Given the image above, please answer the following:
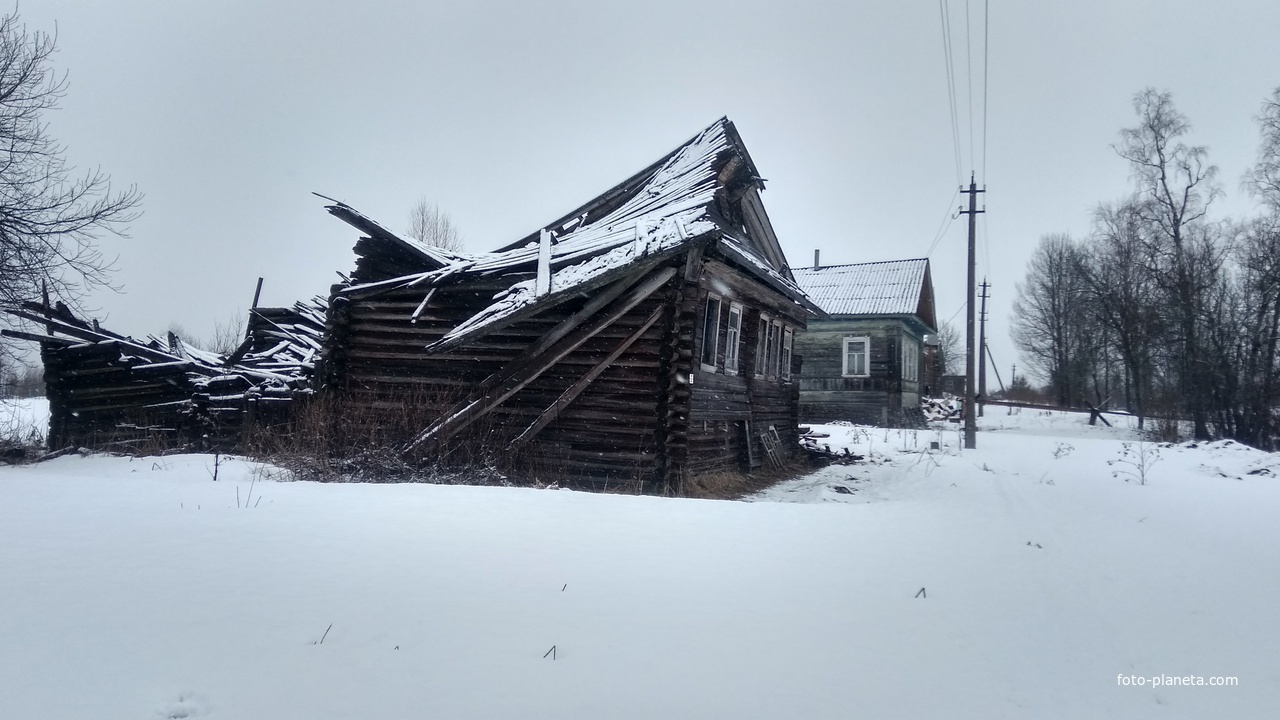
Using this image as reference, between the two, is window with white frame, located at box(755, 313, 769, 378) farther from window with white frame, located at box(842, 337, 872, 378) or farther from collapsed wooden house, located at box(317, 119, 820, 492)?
window with white frame, located at box(842, 337, 872, 378)

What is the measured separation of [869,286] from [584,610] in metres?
30.0

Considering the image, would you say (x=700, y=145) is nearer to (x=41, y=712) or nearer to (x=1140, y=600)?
(x=1140, y=600)

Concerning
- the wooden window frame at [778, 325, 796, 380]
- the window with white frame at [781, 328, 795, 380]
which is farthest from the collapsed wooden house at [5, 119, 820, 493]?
the window with white frame at [781, 328, 795, 380]

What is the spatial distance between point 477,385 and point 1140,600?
366 inches

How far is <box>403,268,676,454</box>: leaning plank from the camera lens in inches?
416

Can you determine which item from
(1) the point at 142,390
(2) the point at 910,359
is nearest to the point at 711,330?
(1) the point at 142,390

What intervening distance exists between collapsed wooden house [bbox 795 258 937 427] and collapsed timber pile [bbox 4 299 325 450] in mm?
20008

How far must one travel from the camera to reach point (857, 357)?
96.9ft

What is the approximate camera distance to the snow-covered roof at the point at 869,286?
29.8 meters

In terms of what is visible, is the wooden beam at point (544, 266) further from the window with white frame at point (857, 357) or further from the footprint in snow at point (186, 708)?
the window with white frame at point (857, 357)

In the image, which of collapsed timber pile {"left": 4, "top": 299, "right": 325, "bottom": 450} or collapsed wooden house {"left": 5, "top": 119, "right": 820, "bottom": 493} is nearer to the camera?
collapsed wooden house {"left": 5, "top": 119, "right": 820, "bottom": 493}

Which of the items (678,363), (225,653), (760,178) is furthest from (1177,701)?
(760,178)

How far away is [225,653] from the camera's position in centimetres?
327

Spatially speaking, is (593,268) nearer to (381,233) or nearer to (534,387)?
(534,387)
